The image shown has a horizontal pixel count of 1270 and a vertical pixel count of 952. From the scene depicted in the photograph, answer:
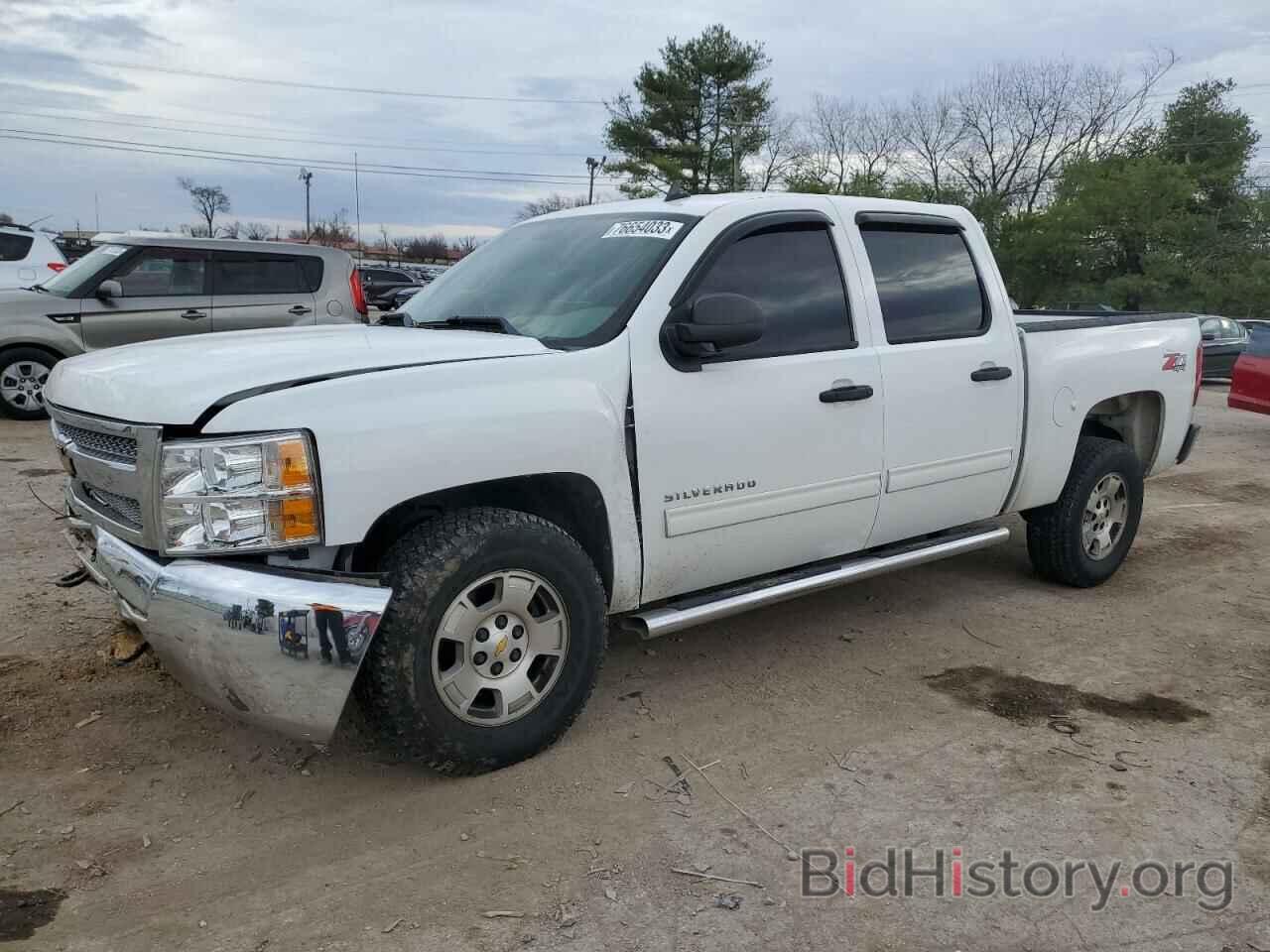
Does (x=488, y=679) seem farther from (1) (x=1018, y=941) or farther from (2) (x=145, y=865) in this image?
(1) (x=1018, y=941)

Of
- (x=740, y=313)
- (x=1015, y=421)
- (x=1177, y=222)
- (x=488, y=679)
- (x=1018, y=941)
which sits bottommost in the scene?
(x=1018, y=941)

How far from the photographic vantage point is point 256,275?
10.4 meters

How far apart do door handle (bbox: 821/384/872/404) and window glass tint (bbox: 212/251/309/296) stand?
8073 millimetres

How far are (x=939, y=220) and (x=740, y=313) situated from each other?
174cm

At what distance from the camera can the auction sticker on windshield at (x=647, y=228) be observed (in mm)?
3789

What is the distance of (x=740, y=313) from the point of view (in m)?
3.44

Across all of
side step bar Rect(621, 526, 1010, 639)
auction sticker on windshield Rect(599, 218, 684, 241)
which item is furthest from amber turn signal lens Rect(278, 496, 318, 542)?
auction sticker on windshield Rect(599, 218, 684, 241)

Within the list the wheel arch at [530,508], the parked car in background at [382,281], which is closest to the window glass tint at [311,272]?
the wheel arch at [530,508]

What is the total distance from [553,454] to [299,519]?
2.68 feet

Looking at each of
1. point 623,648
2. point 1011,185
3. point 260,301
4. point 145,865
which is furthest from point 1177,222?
point 145,865

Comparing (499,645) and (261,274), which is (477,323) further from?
(261,274)

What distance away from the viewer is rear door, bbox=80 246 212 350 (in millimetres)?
9883

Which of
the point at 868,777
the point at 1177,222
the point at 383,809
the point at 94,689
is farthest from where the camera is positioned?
the point at 1177,222

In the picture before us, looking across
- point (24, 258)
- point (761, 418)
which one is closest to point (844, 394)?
point (761, 418)
